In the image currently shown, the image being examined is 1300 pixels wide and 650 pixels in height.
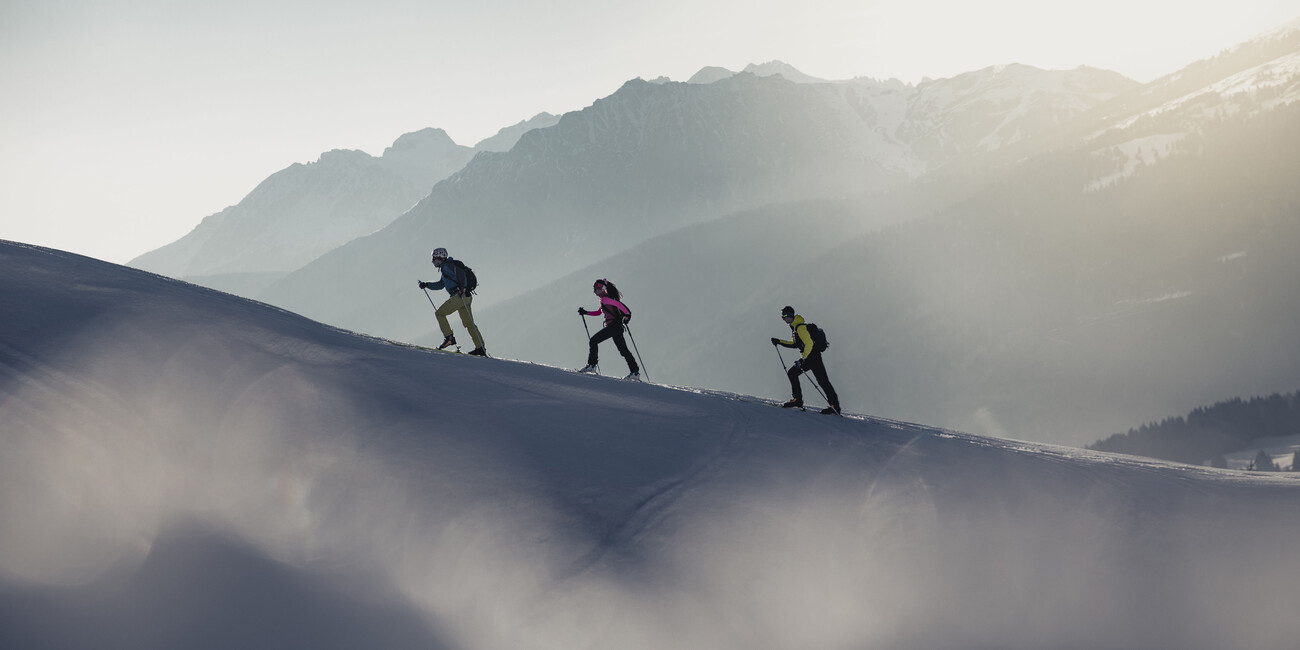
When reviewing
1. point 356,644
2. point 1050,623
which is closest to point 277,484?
point 356,644

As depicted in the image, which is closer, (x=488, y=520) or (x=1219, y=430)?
(x=488, y=520)

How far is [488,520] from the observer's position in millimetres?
8766

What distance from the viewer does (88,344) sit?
32.4ft

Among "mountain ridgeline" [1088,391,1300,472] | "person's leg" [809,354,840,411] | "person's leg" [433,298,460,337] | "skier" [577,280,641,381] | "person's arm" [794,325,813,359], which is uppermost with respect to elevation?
"person's leg" [433,298,460,337]

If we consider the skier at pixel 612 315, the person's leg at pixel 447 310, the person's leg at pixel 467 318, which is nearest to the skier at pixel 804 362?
the skier at pixel 612 315

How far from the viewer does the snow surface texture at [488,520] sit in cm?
773

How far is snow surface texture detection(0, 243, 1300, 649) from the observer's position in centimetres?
773

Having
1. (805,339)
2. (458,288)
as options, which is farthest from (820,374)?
(458,288)

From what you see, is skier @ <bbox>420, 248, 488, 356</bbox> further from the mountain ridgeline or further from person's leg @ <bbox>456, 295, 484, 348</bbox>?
the mountain ridgeline

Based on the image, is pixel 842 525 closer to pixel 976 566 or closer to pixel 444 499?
pixel 976 566

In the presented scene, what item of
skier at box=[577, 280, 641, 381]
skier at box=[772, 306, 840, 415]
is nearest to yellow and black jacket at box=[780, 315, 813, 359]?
skier at box=[772, 306, 840, 415]

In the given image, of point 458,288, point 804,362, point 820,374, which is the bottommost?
point 820,374

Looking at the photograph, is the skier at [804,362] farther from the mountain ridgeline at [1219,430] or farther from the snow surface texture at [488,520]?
the mountain ridgeline at [1219,430]

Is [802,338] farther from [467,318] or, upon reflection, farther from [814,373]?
[467,318]
